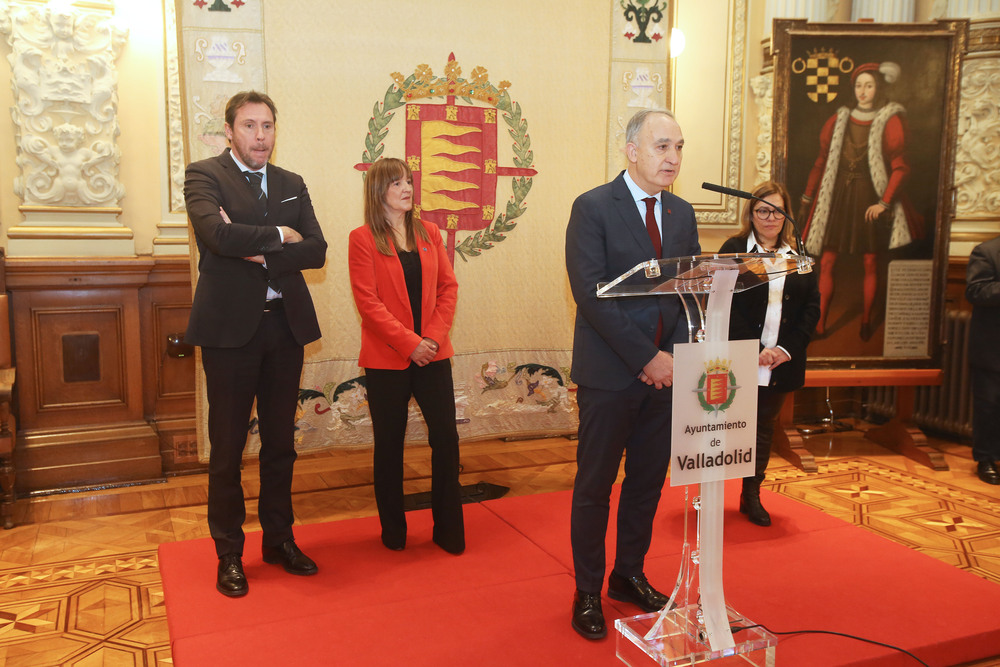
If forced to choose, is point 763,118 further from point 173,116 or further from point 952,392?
point 173,116

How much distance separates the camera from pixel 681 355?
6.45 feet

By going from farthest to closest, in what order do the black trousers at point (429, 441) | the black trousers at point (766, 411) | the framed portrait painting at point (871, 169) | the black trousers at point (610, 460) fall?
the framed portrait painting at point (871, 169), the black trousers at point (766, 411), the black trousers at point (429, 441), the black trousers at point (610, 460)

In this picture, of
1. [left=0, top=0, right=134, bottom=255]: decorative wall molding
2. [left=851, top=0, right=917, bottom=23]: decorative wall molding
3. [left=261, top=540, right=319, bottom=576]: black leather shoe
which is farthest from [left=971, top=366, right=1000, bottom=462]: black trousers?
[left=0, top=0, right=134, bottom=255]: decorative wall molding

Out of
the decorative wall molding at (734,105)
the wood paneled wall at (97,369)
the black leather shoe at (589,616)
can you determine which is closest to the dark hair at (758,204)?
the black leather shoe at (589,616)

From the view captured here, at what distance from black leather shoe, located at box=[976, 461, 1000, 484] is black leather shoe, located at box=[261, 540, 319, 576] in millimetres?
3785

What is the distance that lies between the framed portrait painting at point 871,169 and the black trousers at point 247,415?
317 cm

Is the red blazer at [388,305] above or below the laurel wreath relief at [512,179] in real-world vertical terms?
below

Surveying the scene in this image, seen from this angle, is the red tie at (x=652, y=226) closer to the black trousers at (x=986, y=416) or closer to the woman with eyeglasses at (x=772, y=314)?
the woman with eyeglasses at (x=772, y=314)

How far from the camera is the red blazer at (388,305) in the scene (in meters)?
3.08

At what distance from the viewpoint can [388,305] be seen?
315cm

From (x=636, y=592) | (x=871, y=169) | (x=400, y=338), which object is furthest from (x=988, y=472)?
(x=400, y=338)

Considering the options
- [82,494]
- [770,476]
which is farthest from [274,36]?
[770,476]

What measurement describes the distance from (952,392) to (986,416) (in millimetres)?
739

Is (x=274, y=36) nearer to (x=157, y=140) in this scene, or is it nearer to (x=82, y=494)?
(x=157, y=140)
